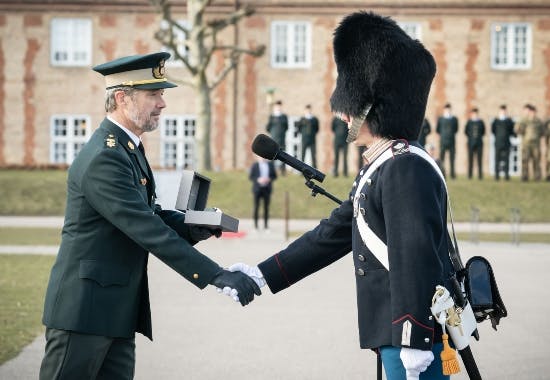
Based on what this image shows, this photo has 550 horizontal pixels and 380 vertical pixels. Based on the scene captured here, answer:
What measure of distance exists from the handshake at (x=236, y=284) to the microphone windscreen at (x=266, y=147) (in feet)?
2.12

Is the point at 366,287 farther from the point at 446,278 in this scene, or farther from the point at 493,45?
Result: the point at 493,45

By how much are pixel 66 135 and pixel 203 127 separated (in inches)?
301

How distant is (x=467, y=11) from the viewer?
38.3 m

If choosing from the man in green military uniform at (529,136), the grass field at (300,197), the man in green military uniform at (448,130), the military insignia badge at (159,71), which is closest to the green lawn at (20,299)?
the military insignia badge at (159,71)

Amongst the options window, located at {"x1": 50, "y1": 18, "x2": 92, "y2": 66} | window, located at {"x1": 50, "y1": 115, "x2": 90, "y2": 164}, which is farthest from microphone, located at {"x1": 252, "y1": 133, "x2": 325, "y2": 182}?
window, located at {"x1": 50, "y1": 18, "x2": 92, "y2": 66}

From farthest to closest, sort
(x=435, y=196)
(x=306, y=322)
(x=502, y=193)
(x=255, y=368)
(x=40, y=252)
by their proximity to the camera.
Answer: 1. (x=502, y=193)
2. (x=40, y=252)
3. (x=306, y=322)
4. (x=255, y=368)
5. (x=435, y=196)

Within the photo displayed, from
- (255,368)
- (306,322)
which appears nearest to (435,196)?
(255,368)

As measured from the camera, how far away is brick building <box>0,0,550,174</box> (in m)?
38.2

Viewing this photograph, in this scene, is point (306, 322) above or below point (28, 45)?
below

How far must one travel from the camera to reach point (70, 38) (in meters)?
39.1

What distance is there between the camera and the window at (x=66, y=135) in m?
39.2

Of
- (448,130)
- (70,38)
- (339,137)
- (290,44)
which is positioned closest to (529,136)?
(448,130)

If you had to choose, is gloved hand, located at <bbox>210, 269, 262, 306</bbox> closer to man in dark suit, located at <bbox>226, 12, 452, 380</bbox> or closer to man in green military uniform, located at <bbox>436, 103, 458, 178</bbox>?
man in dark suit, located at <bbox>226, 12, 452, 380</bbox>

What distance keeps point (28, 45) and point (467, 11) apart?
16.5 meters
